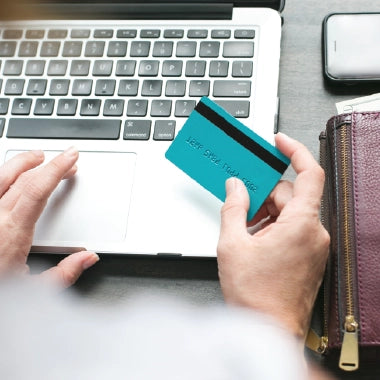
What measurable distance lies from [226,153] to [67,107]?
21cm

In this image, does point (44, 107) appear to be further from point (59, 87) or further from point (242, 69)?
point (242, 69)

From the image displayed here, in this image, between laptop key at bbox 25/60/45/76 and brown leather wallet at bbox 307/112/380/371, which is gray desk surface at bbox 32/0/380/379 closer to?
brown leather wallet at bbox 307/112/380/371

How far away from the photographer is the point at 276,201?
538 millimetres

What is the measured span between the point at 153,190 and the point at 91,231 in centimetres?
8

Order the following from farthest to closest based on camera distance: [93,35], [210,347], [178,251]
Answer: [93,35] → [178,251] → [210,347]

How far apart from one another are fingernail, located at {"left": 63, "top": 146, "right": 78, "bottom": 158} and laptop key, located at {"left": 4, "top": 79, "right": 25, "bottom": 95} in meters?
0.11

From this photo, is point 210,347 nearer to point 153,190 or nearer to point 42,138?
point 153,190

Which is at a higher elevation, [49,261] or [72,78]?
[72,78]

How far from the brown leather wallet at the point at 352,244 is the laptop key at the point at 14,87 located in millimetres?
366

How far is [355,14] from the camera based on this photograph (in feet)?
2.13

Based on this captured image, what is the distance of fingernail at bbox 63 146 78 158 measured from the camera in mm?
592

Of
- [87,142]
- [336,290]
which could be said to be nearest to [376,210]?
[336,290]

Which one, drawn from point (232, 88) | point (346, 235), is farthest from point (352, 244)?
point (232, 88)

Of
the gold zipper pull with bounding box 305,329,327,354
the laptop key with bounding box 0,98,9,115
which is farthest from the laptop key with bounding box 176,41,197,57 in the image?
the gold zipper pull with bounding box 305,329,327,354
